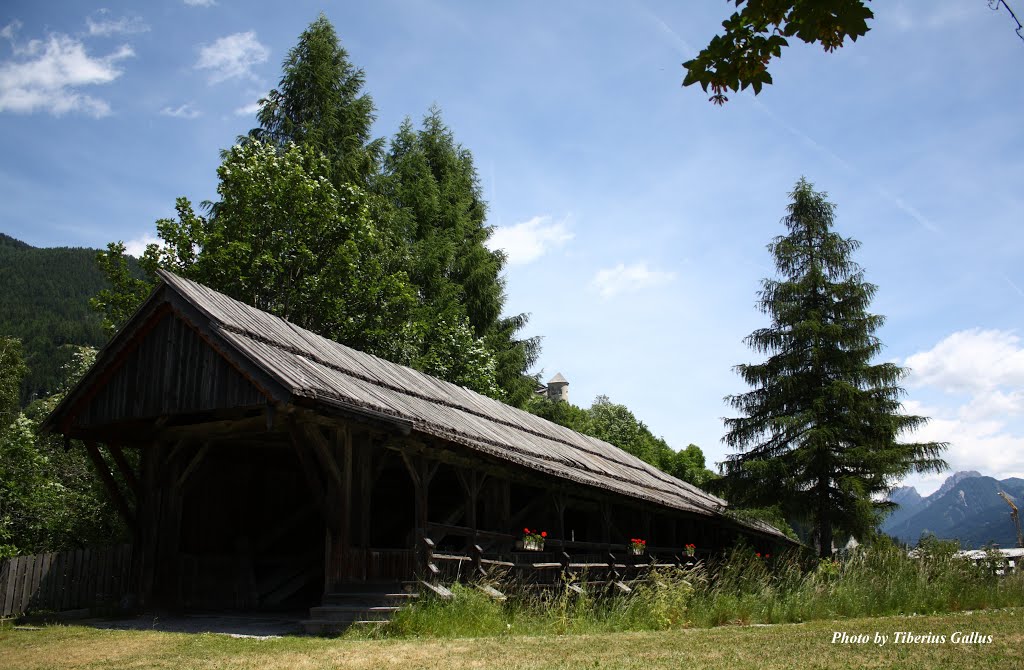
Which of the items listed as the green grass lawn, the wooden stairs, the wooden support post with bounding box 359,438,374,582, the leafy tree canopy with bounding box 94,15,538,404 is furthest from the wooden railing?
the leafy tree canopy with bounding box 94,15,538,404

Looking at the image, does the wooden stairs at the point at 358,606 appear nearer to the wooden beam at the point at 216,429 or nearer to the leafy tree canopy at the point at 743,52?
the wooden beam at the point at 216,429

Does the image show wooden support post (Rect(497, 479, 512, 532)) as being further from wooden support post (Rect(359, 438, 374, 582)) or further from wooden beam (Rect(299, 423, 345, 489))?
wooden beam (Rect(299, 423, 345, 489))

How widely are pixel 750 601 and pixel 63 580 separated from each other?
11032 millimetres

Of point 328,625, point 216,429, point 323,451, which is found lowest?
point 328,625

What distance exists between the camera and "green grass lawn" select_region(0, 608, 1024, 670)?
7.34 metres

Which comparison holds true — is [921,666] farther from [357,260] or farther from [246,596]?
[357,260]

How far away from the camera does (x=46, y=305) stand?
107812 mm

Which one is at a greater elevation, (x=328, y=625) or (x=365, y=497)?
(x=365, y=497)

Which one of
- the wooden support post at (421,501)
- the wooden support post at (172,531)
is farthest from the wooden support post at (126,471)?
the wooden support post at (421,501)

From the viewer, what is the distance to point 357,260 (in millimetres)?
26234

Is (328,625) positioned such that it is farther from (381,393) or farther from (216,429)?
(216,429)

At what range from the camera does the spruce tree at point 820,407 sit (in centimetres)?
2202

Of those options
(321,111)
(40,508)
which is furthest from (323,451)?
(321,111)

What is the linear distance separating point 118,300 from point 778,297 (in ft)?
64.0
